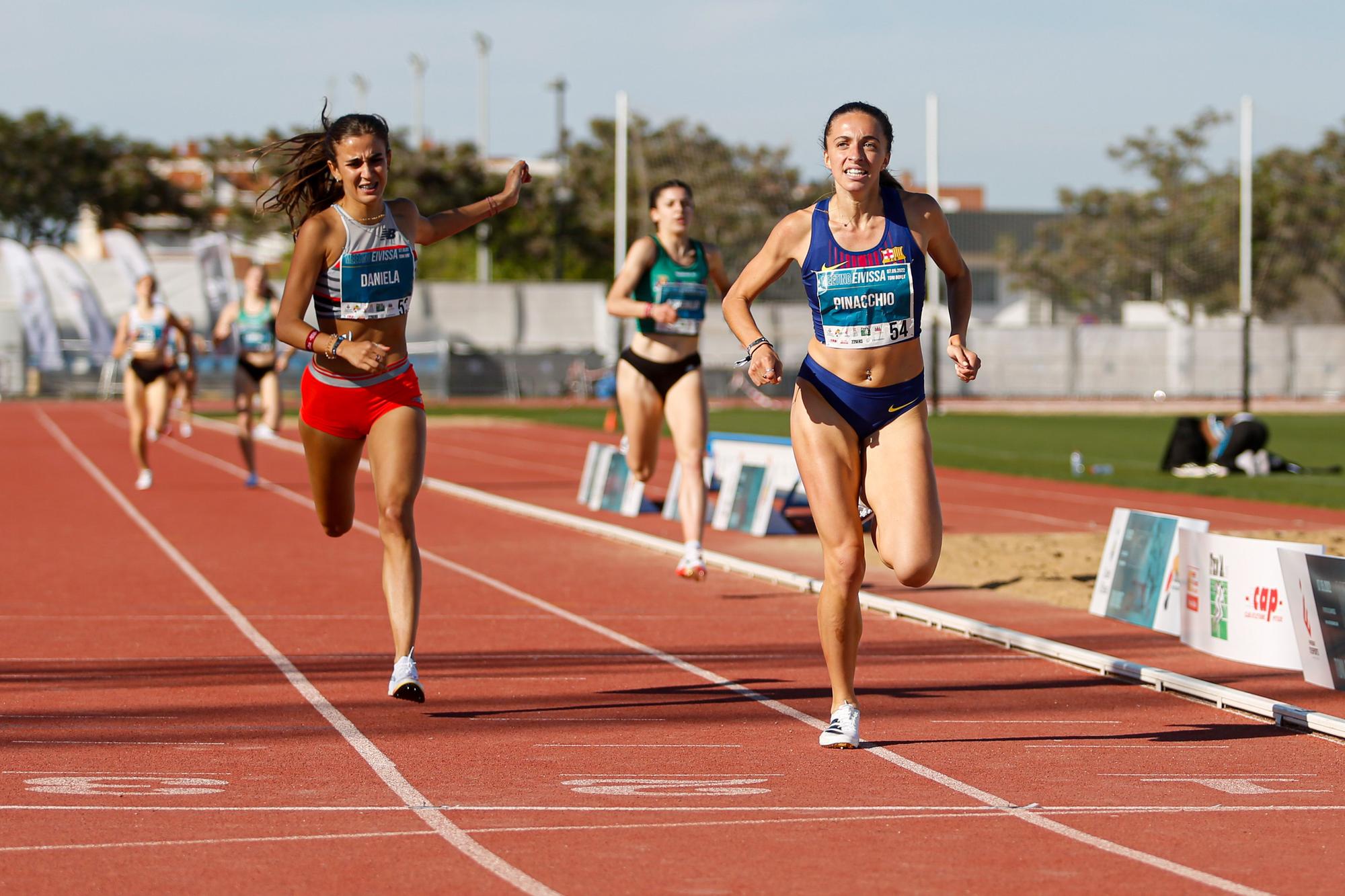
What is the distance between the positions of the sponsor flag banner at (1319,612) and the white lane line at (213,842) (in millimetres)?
4012

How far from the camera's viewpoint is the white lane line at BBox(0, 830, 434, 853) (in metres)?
4.47

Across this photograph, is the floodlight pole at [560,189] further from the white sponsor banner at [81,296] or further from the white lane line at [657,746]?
the white lane line at [657,746]

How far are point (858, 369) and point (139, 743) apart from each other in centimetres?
266

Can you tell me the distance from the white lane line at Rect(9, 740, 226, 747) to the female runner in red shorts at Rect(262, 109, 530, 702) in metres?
0.79

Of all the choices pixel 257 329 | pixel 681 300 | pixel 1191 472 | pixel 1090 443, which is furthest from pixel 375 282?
pixel 1090 443

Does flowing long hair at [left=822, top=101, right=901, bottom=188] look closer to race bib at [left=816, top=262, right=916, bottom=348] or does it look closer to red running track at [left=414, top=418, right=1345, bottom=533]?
race bib at [left=816, top=262, right=916, bottom=348]

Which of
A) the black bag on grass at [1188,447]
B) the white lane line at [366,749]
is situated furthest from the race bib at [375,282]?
the black bag on grass at [1188,447]

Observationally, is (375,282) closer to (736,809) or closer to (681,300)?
(736,809)

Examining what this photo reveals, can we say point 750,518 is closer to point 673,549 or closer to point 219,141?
point 673,549

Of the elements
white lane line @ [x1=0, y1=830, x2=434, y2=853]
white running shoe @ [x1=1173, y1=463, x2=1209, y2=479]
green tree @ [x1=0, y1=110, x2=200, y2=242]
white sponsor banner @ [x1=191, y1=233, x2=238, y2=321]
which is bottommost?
white running shoe @ [x1=1173, y1=463, x2=1209, y2=479]

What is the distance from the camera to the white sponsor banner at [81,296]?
49312 millimetres

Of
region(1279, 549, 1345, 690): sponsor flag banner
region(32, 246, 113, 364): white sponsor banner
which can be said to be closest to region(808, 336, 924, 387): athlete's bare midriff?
region(1279, 549, 1345, 690): sponsor flag banner

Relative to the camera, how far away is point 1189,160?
50.7 meters

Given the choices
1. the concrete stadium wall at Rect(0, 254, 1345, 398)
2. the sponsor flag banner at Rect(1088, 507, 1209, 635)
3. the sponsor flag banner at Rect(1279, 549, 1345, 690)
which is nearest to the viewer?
the sponsor flag banner at Rect(1279, 549, 1345, 690)
